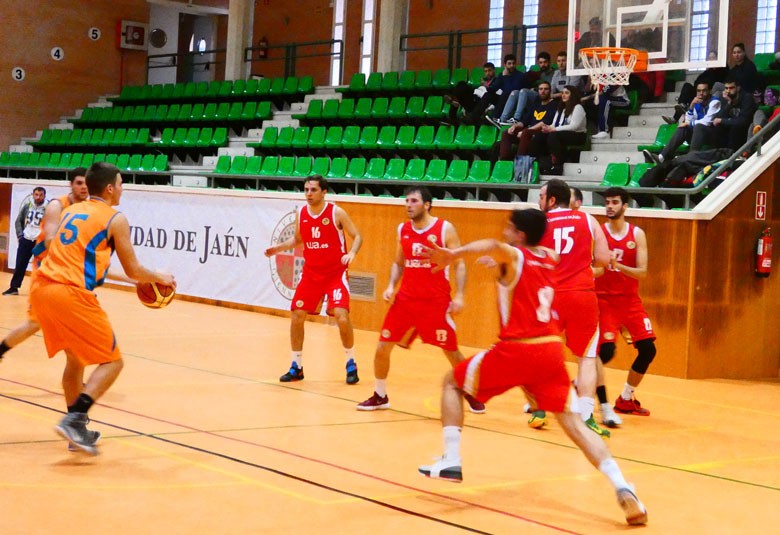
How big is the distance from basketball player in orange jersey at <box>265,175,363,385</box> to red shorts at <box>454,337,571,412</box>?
4300mm

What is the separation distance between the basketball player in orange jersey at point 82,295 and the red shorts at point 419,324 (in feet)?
8.31

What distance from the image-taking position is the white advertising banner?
15.5 meters

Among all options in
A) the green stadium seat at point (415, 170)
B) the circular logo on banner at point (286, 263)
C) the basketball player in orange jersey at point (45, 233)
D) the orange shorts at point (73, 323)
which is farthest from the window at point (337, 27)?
the orange shorts at point (73, 323)

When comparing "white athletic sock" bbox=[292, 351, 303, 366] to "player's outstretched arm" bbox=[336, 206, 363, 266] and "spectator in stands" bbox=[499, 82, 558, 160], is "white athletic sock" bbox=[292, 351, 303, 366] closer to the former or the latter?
"player's outstretched arm" bbox=[336, 206, 363, 266]

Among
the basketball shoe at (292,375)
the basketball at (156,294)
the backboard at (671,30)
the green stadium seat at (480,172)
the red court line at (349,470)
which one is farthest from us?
the green stadium seat at (480,172)

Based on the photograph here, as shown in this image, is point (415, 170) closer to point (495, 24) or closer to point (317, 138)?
point (317, 138)

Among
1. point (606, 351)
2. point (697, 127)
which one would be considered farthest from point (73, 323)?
point (697, 127)

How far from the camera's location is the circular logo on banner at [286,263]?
49.9ft

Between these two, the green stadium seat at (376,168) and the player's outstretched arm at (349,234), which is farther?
the green stadium seat at (376,168)

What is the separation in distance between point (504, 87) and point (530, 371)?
12139 mm

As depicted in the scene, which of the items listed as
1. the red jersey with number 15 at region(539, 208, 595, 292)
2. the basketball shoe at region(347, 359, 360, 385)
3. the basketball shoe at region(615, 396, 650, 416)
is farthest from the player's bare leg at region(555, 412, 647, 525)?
the basketball shoe at region(347, 359, 360, 385)

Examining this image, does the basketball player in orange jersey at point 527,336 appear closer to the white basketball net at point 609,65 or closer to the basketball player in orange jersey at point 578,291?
the basketball player in orange jersey at point 578,291

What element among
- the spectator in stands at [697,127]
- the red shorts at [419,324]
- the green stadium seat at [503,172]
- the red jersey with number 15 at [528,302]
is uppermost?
the spectator in stands at [697,127]

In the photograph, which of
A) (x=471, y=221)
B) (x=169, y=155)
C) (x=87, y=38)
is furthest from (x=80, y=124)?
(x=471, y=221)
